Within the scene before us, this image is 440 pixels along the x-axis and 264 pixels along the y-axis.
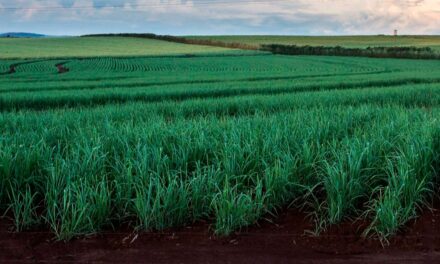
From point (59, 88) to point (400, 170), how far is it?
2406 centimetres

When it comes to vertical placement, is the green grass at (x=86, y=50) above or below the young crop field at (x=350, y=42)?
below

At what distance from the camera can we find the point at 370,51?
67.9 meters

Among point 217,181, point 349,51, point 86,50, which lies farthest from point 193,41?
point 217,181

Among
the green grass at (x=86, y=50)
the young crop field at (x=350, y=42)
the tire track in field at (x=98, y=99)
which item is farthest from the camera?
the young crop field at (x=350, y=42)

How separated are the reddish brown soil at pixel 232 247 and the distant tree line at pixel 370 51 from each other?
201 feet

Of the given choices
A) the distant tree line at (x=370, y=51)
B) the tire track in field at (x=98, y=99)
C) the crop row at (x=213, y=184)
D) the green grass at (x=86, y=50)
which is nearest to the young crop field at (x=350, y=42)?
the distant tree line at (x=370, y=51)

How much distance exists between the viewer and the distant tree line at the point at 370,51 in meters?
62.8

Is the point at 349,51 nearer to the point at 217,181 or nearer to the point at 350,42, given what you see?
the point at 350,42

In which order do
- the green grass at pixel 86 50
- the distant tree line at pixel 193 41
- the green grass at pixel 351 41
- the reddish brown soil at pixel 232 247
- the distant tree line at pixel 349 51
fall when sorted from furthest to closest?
the distant tree line at pixel 193 41 → the green grass at pixel 351 41 → the distant tree line at pixel 349 51 → the green grass at pixel 86 50 → the reddish brown soil at pixel 232 247

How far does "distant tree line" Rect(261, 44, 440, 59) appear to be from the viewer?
206 feet

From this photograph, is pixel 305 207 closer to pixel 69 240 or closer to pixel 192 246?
pixel 192 246

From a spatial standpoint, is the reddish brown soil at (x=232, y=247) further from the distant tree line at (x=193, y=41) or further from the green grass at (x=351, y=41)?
the green grass at (x=351, y=41)

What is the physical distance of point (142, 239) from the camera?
4.15 meters

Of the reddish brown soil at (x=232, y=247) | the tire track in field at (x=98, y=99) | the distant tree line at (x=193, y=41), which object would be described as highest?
the distant tree line at (x=193, y=41)
